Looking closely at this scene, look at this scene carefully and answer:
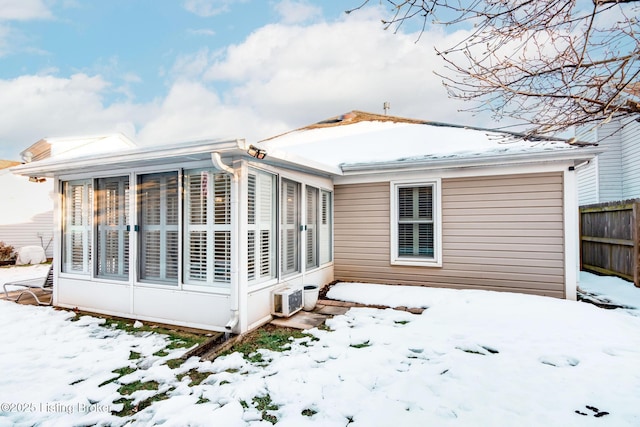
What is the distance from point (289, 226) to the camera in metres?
5.10

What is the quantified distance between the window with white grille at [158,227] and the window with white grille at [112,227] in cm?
31

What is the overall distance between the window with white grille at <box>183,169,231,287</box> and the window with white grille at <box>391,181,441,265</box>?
3.39 m

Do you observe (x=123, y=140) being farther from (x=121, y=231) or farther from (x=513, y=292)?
(x=513, y=292)

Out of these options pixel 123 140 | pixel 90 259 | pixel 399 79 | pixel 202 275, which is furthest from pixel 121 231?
pixel 123 140

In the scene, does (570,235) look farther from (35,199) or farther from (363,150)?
(35,199)

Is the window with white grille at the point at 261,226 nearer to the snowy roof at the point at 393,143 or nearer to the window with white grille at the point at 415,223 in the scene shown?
the snowy roof at the point at 393,143

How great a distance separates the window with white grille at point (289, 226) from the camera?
491 cm

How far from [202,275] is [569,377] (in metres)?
4.05

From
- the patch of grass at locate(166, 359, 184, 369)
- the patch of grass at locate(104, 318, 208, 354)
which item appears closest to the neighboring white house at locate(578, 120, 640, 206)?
the patch of grass at locate(104, 318, 208, 354)

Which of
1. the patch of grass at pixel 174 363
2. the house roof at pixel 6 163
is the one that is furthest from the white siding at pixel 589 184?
the house roof at pixel 6 163

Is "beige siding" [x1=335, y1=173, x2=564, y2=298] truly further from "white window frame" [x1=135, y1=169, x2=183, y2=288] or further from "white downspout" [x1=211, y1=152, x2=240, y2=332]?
"white window frame" [x1=135, y1=169, x2=183, y2=288]

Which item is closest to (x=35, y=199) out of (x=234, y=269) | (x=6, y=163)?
(x=6, y=163)

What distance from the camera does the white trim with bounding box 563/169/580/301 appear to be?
5.02 metres

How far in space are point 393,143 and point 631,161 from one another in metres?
7.74
